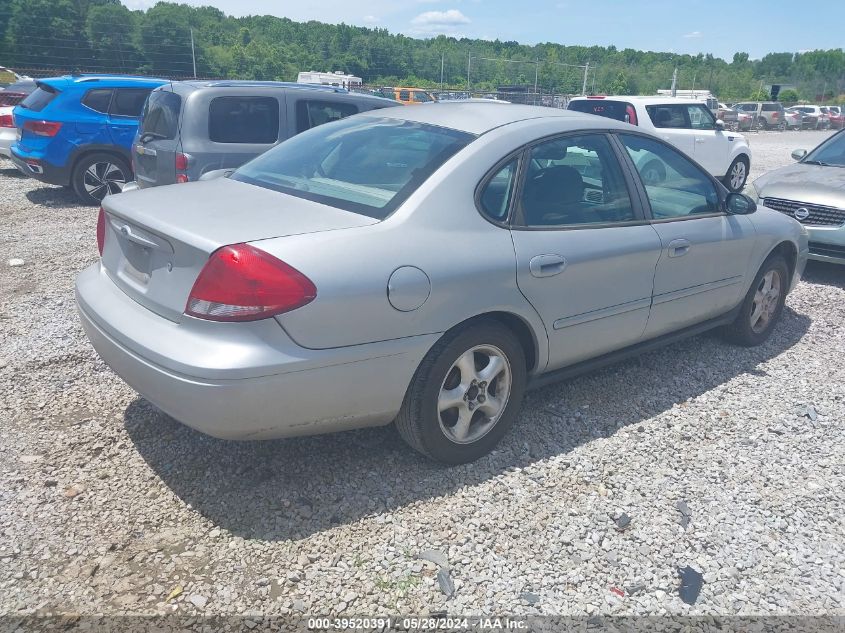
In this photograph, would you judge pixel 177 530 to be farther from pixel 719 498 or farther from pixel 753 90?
pixel 753 90

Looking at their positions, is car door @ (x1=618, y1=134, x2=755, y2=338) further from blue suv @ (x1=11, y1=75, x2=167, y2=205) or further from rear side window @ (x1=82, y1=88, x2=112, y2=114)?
rear side window @ (x1=82, y1=88, x2=112, y2=114)

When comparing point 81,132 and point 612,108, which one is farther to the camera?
point 612,108

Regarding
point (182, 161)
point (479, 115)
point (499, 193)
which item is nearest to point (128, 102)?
point (182, 161)

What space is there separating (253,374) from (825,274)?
22.7ft

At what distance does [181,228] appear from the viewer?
113 inches

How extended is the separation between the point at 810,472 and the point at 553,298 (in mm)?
1561

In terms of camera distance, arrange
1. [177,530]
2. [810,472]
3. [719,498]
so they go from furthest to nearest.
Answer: [810,472] < [719,498] < [177,530]

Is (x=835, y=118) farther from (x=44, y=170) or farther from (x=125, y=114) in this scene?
(x=44, y=170)

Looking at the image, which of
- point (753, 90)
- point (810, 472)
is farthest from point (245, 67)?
point (753, 90)

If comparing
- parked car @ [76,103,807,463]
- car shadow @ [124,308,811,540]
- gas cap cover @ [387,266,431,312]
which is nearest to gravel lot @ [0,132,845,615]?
→ car shadow @ [124,308,811,540]

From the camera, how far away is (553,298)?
3.45m

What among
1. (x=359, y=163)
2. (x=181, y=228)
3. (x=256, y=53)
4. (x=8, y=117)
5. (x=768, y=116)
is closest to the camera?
(x=181, y=228)

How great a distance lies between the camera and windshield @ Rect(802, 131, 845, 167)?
8.05m

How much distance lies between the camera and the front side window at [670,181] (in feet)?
13.4
